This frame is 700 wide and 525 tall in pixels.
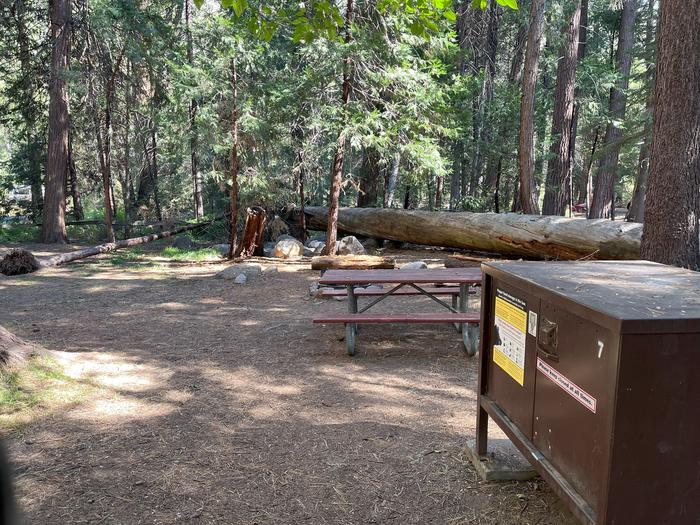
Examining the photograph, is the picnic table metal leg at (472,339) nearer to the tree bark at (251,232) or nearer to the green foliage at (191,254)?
the tree bark at (251,232)

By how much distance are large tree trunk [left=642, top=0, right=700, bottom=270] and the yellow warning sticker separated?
4161 mm

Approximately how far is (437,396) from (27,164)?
24.5m

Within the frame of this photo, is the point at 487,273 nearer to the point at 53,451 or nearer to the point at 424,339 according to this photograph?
the point at 53,451

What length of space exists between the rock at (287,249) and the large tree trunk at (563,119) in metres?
8.09

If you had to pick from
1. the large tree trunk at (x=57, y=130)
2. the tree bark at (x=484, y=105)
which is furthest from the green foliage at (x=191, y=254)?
the tree bark at (x=484, y=105)

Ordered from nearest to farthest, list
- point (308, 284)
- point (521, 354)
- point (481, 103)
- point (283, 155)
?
point (521, 354), point (308, 284), point (283, 155), point (481, 103)

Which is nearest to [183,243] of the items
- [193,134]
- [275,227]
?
[275,227]

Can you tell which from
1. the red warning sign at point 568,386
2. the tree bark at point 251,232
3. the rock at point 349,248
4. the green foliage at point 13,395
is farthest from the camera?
the tree bark at point 251,232

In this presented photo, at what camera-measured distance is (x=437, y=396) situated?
471 centimetres

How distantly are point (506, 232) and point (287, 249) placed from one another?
5.53 metres

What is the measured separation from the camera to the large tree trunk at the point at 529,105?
43.3 feet

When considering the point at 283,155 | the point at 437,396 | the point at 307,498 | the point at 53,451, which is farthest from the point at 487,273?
the point at 283,155

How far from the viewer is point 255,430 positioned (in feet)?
13.0

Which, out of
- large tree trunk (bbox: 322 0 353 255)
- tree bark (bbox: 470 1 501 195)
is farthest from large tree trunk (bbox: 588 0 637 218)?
large tree trunk (bbox: 322 0 353 255)
